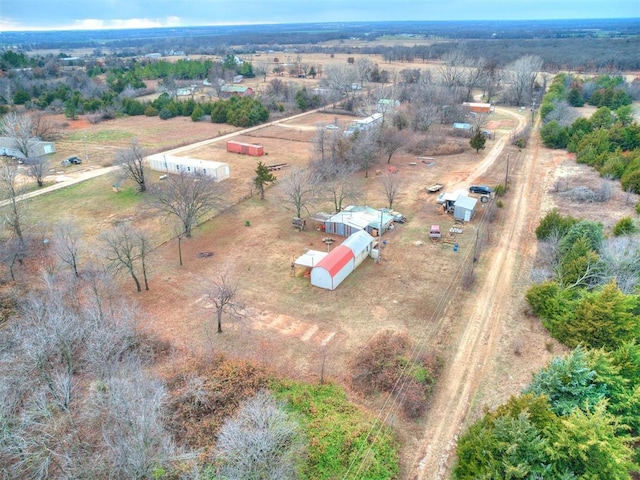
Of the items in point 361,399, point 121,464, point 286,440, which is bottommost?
point 361,399

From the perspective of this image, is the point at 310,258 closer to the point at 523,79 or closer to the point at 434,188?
the point at 434,188

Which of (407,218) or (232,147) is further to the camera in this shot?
(232,147)

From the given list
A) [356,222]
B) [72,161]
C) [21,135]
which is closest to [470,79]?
[356,222]

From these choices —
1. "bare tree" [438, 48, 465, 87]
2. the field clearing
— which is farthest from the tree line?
"bare tree" [438, 48, 465, 87]

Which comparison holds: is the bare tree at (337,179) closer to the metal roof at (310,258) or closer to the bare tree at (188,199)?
the metal roof at (310,258)

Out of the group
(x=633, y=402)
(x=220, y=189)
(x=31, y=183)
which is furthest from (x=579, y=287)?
(x=31, y=183)

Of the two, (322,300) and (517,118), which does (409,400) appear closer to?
(322,300)

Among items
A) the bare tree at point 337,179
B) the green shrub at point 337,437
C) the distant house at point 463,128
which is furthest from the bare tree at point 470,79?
the green shrub at point 337,437
